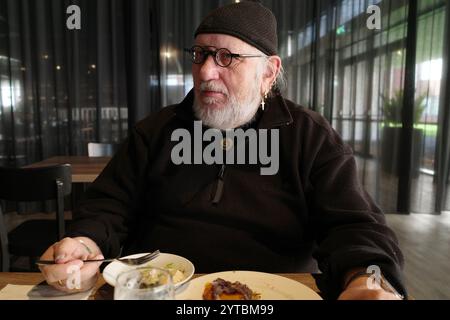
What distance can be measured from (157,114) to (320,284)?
823mm

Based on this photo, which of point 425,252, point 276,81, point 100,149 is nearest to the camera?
point 276,81

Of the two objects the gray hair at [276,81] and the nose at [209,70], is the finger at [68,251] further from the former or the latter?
the gray hair at [276,81]

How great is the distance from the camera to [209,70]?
3.67 feet

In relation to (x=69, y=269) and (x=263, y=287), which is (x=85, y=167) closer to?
(x=69, y=269)

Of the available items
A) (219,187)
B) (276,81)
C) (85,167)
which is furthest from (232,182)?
(85,167)

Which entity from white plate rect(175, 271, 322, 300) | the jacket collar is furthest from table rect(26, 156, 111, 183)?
white plate rect(175, 271, 322, 300)

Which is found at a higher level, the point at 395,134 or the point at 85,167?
the point at 395,134

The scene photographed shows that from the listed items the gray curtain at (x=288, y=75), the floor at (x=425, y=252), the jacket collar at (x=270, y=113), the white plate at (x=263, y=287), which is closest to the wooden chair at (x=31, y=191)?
the jacket collar at (x=270, y=113)

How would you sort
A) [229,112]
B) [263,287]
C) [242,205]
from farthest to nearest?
[229,112]
[242,205]
[263,287]

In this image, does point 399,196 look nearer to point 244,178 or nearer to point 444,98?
point 444,98

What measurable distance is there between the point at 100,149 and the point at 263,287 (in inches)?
108

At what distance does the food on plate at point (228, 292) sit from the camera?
69 centimetres

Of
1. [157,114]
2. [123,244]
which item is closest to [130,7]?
[157,114]

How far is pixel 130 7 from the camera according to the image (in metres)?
3.85
